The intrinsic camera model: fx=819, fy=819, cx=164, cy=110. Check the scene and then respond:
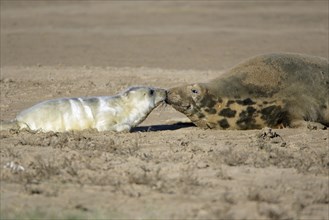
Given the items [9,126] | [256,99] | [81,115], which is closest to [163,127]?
[256,99]

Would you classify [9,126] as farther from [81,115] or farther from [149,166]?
[149,166]

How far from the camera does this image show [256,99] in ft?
31.7

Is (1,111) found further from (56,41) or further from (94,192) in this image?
(56,41)

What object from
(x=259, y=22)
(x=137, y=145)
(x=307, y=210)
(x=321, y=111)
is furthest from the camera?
(x=259, y=22)

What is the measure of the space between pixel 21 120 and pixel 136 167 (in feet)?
7.64

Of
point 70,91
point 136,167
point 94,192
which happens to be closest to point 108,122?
point 136,167

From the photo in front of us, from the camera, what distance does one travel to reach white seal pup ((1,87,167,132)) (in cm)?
916

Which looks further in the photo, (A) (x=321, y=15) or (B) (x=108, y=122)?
(A) (x=321, y=15)

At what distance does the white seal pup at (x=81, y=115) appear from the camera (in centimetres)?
916

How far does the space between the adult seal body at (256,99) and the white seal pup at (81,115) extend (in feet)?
1.77

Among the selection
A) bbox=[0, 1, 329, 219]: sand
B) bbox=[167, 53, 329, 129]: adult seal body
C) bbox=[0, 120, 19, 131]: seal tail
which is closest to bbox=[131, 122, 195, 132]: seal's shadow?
bbox=[0, 1, 329, 219]: sand

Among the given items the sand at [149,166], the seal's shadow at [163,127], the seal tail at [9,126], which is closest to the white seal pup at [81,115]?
the seal tail at [9,126]

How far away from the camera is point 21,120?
9.23 meters

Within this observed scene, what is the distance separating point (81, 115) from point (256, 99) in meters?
2.08
